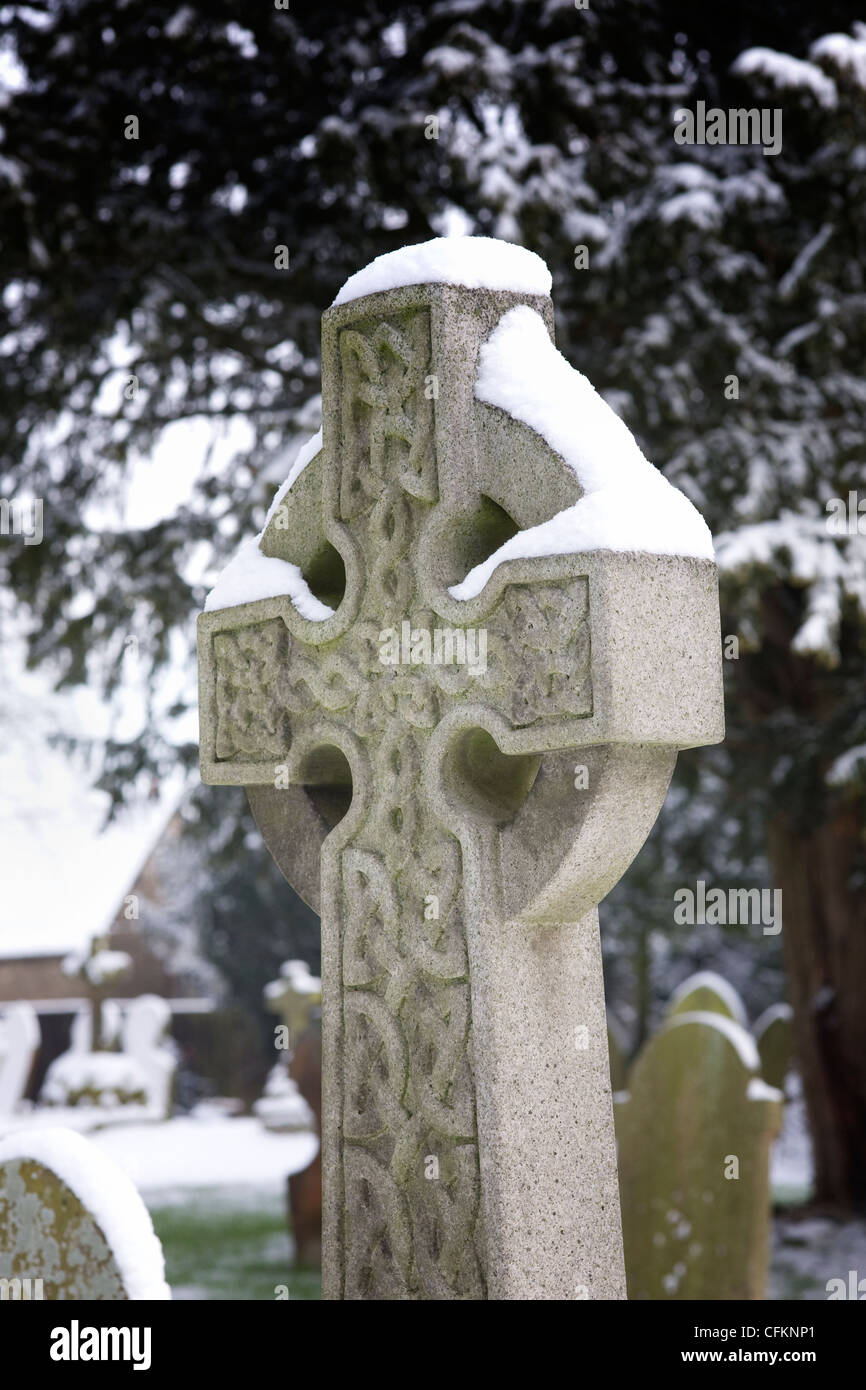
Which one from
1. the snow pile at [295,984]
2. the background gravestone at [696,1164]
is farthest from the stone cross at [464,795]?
the snow pile at [295,984]

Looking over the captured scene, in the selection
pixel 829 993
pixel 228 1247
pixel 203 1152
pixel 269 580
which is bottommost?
pixel 203 1152

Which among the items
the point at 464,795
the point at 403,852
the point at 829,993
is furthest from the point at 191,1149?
the point at 464,795

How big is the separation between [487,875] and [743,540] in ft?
13.8

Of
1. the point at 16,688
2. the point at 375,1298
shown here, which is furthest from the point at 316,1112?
the point at 16,688

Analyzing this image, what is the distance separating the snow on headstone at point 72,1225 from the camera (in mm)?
2572

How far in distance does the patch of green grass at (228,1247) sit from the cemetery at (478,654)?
2.5 inches

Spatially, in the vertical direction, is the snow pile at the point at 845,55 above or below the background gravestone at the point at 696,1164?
above

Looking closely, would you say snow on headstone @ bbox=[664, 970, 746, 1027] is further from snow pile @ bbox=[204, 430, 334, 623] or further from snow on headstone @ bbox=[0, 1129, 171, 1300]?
snow on headstone @ bbox=[0, 1129, 171, 1300]

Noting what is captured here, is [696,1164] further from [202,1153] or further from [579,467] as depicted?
[202,1153]

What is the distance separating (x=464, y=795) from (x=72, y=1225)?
1.04m

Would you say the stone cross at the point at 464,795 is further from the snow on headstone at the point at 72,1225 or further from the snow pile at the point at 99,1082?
the snow pile at the point at 99,1082

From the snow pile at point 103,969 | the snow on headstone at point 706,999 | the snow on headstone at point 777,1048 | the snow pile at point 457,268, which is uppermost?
the snow pile at point 457,268

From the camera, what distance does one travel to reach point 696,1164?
6238 mm

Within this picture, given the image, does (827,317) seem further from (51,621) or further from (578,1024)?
(578,1024)
